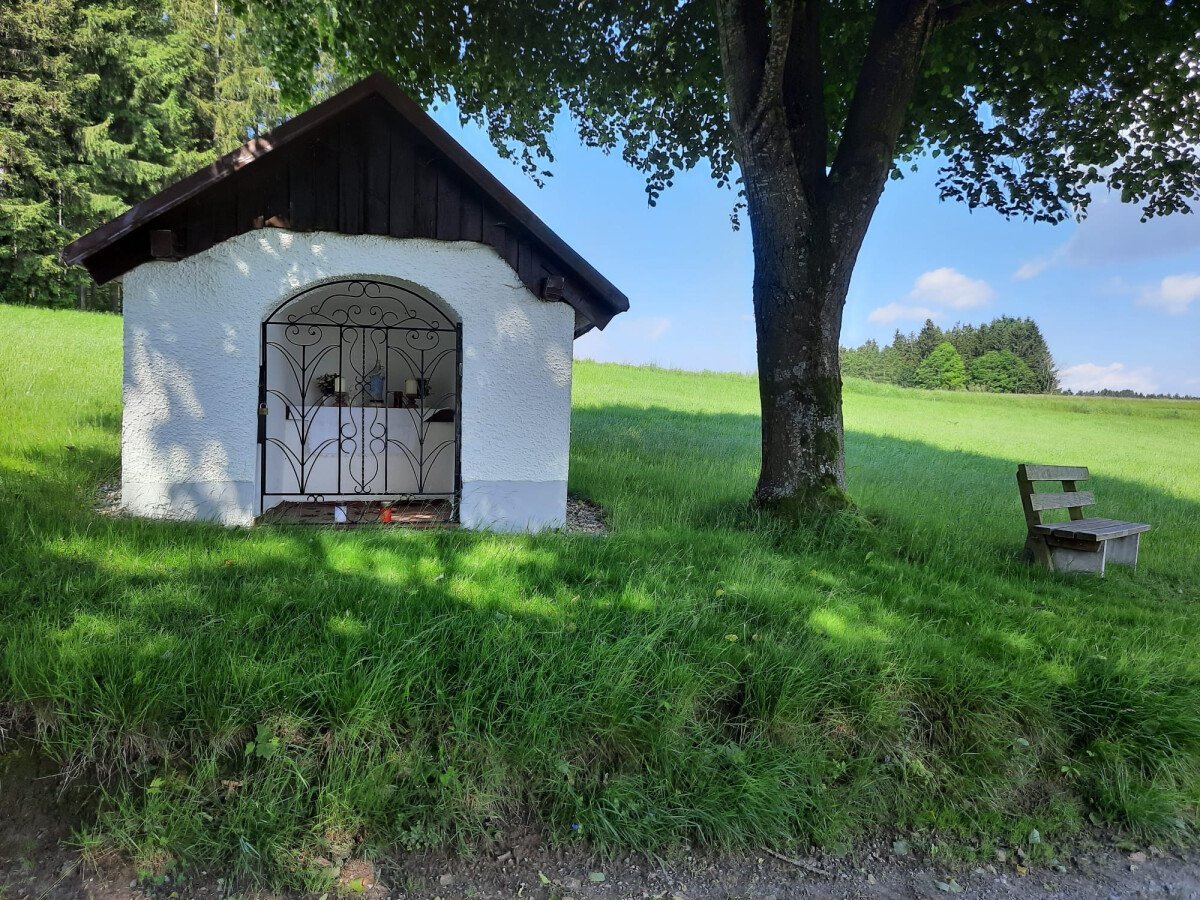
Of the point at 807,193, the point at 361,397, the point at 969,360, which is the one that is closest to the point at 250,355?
the point at 361,397

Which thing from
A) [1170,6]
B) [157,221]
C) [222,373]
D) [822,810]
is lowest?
[822,810]

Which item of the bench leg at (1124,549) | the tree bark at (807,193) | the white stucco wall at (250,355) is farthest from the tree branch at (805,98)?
the bench leg at (1124,549)

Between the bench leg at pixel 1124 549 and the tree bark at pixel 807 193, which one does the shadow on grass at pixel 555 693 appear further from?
the bench leg at pixel 1124 549

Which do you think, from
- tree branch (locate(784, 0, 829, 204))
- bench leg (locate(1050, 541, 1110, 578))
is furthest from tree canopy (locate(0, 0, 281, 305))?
bench leg (locate(1050, 541, 1110, 578))

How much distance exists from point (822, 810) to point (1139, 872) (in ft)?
4.85

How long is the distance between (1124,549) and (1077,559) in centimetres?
107

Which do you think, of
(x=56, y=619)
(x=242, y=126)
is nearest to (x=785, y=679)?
(x=56, y=619)

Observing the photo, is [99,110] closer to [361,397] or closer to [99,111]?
[99,111]

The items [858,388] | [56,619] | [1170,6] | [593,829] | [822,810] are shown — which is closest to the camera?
[593,829]

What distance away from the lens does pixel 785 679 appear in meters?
3.27

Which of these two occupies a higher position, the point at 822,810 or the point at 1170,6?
the point at 1170,6

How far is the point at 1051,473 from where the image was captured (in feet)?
21.6

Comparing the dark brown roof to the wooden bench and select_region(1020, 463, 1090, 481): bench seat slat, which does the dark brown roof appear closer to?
select_region(1020, 463, 1090, 481): bench seat slat

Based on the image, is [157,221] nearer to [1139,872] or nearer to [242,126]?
[1139,872]
